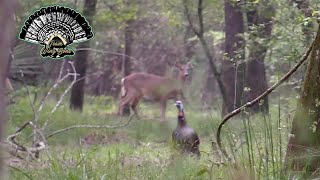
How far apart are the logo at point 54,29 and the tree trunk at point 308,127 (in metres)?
3.34

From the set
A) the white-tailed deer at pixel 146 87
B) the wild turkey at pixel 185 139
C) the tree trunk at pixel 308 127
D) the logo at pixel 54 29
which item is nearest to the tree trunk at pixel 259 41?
the wild turkey at pixel 185 139

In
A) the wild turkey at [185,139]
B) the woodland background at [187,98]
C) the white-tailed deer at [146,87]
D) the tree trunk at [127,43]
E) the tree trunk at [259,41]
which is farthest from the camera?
the tree trunk at [127,43]

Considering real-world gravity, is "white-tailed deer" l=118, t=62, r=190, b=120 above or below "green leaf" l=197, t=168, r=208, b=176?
above

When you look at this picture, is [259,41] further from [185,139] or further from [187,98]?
[187,98]

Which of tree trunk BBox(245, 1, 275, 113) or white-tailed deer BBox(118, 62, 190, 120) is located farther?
white-tailed deer BBox(118, 62, 190, 120)

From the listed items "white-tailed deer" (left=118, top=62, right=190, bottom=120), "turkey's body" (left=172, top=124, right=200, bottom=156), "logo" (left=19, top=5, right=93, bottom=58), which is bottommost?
"turkey's body" (left=172, top=124, right=200, bottom=156)

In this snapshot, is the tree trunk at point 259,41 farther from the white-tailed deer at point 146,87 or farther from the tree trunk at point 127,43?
the tree trunk at point 127,43

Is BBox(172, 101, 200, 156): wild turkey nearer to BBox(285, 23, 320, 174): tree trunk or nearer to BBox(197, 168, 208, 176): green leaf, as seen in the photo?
BBox(197, 168, 208, 176): green leaf

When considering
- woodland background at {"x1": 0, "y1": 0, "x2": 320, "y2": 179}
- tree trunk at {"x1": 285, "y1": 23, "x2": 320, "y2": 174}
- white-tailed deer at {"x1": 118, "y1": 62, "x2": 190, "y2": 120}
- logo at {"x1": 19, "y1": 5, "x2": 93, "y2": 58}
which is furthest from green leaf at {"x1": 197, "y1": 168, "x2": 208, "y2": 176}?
white-tailed deer at {"x1": 118, "y1": 62, "x2": 190, "y2": 120}

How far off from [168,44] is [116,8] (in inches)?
426

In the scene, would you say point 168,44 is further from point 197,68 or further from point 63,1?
point 63,1

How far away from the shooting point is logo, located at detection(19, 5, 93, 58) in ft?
23.8

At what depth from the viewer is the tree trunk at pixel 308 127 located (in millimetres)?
4133

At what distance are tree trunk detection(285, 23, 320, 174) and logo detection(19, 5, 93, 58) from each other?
131 inches
